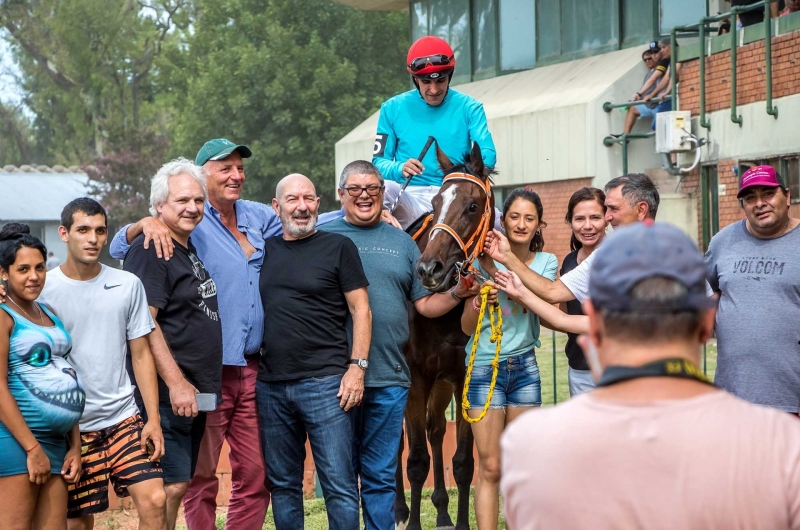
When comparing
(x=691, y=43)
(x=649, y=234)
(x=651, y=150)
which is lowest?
(x=649, y=234)

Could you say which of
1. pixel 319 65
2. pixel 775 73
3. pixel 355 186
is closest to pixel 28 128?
pixel 319 65

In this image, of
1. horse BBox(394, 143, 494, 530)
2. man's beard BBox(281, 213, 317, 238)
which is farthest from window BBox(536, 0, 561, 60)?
man's beard BBox(281, 213, 317, 238)

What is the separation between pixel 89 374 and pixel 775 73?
11321 millimetres

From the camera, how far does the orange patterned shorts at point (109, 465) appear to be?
4910 mm

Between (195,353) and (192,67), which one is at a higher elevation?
(192,67)

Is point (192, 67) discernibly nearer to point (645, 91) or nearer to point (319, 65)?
point (319, 65)

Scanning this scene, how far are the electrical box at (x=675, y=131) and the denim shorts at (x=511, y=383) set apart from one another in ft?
34.5

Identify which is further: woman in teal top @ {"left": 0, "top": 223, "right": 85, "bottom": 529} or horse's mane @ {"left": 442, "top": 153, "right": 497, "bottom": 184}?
horse's mane @ {"left": 442, "top": 153, "right": 497, "bottom": 184}

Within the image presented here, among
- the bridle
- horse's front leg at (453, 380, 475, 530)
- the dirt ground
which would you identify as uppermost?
the bridle

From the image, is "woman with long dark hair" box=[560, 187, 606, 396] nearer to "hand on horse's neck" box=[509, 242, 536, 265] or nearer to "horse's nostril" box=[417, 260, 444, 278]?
"hand on horse's neck" box=[509, 242, 536, 265]

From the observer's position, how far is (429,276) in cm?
557

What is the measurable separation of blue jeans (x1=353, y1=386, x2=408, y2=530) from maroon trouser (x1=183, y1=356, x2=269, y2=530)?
1.96ft

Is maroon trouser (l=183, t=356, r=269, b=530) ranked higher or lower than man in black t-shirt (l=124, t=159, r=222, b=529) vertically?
lower

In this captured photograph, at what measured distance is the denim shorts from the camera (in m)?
5.73
